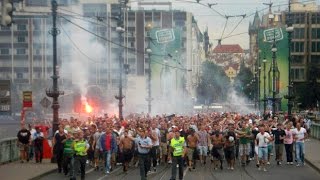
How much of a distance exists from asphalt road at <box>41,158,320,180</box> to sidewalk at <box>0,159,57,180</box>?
0.44 metres

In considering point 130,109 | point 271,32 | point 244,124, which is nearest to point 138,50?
point 130,109

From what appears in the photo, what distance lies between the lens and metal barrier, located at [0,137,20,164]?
24.9m

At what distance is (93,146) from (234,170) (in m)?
5.07

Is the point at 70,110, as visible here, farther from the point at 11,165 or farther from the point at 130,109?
the point at 11,165

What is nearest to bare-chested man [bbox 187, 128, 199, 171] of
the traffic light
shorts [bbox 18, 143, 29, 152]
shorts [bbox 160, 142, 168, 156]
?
shorts [bbox 160, 142, 168, 156]

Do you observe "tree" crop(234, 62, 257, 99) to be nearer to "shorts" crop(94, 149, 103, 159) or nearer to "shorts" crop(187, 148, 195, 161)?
"shorts" crop(94, 149, 103, 159)

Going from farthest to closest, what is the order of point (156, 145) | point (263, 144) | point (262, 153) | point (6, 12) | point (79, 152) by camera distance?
point (156, 145), point (263, 144), point (262, 153), point (79, 152), point (6, 12)

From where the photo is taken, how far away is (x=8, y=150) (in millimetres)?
25828

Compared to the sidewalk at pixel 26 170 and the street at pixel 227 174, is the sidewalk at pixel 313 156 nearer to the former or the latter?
the street at pixel 227 174

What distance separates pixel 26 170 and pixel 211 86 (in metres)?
121

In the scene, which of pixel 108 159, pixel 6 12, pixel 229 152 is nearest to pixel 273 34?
pixel 229 152

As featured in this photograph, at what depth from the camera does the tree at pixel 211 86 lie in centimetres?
13888

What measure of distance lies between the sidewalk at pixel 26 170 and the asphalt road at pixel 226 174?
44 centimetres

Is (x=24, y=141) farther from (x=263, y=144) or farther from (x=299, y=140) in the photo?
(x=299, y=140)
